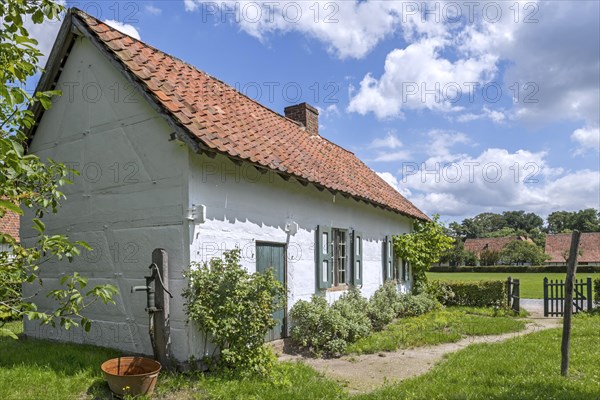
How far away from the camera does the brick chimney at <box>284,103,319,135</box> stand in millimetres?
15352

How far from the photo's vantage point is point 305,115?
15.4 metres

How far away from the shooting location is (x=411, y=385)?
6598 millimetres

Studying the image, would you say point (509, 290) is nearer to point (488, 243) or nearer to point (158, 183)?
point (158, 183)

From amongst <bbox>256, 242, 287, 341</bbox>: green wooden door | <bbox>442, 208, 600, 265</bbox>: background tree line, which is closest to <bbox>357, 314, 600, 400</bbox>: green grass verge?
<bbox>256, 242, 287, 341</bbox>: green wooden door

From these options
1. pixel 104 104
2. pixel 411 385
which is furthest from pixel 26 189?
pixel 411 385

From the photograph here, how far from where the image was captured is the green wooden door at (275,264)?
8539mm

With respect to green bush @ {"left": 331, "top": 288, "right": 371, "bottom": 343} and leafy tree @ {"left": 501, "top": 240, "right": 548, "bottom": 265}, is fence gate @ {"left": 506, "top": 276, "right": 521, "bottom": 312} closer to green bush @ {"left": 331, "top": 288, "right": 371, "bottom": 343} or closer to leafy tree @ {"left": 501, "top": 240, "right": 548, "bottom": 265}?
green bush @ {"left": 331, "top": 288, "right": 371, "bottom": 343}

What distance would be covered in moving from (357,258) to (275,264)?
12.6 feet

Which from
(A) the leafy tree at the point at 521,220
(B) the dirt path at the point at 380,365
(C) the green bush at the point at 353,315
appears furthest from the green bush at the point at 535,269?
(A) the leafy tree at the point at 521,220

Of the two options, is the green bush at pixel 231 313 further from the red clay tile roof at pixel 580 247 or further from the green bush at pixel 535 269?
the red clay tile roof at pixel 580 247

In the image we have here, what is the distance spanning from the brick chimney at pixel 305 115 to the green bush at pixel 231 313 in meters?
8.94

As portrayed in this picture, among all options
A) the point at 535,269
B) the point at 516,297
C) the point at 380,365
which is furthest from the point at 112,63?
the point at 535,269

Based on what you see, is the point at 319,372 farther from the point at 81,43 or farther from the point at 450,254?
the point at 450,254

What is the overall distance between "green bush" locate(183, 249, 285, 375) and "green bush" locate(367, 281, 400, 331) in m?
4.94
